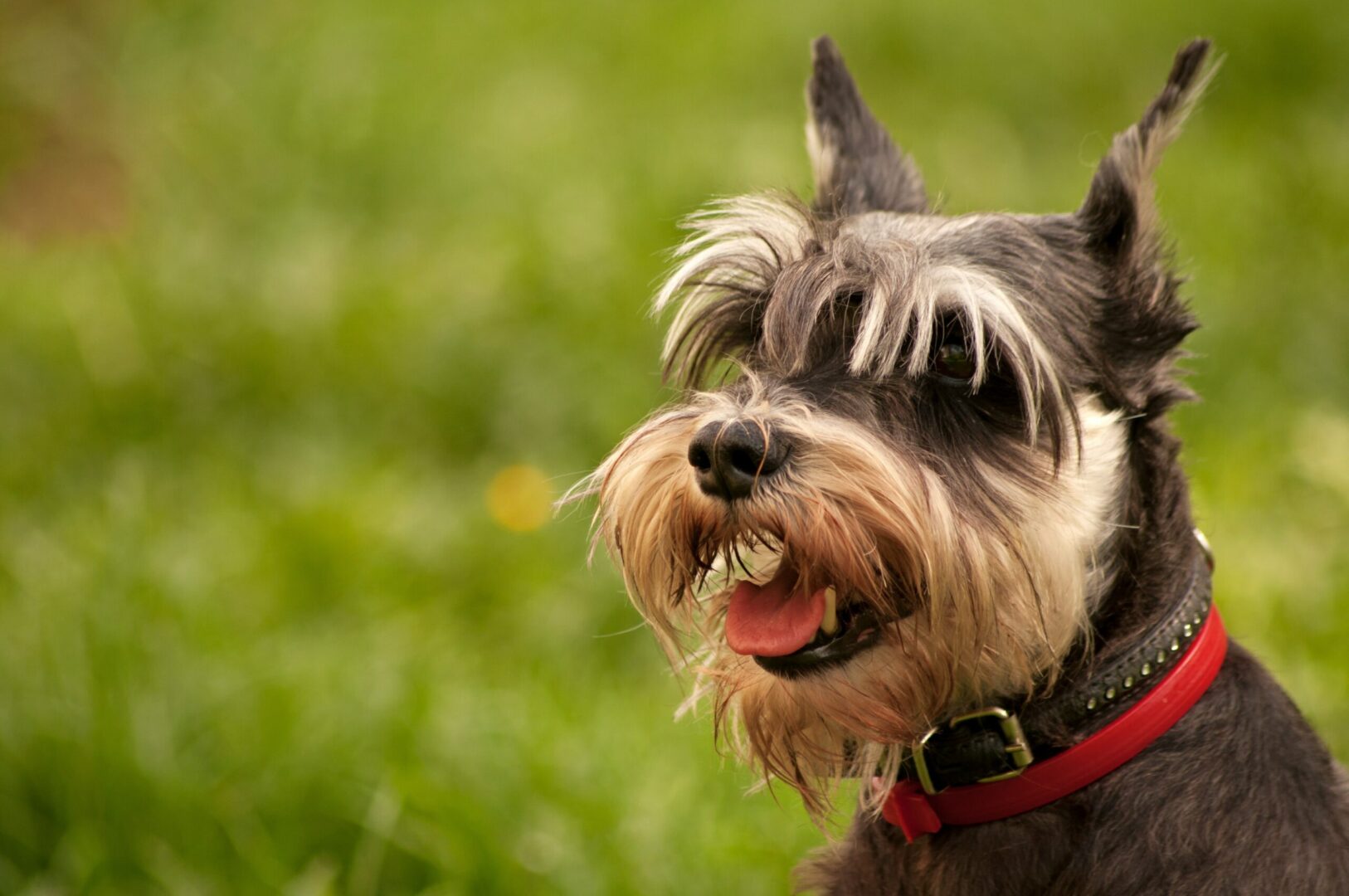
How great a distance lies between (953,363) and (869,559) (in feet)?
1.66

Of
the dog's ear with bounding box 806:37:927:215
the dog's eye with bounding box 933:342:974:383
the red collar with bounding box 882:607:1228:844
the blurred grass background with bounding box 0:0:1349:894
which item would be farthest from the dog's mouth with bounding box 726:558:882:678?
the blurred grass background with bounding box 0:0:1349:894

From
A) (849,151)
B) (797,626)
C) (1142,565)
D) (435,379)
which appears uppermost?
(849,151)

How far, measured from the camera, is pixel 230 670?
455cm

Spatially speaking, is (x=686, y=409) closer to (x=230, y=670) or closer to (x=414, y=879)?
(x=414, y=879)

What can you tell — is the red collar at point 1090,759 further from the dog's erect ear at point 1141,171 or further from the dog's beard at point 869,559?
the dog's erect ear at point 1141,171

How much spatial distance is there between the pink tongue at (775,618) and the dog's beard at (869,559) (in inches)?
2.0

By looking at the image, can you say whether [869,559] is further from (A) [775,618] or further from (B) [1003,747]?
(B) [1003,747]

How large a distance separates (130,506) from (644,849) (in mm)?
2602

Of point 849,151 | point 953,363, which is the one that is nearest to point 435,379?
point 849,151

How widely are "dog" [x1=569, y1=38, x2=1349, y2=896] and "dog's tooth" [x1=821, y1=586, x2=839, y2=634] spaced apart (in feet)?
0.03

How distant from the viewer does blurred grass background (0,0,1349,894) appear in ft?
13.6

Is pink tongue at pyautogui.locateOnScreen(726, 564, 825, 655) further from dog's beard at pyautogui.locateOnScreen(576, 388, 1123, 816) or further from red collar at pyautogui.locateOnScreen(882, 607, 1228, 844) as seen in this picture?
red collar at pyautogui.locateOnScreen(882, 607, 1228, 844)

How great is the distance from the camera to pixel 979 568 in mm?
2736

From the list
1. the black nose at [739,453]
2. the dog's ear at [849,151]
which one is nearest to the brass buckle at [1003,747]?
the black nose at [739,453]
